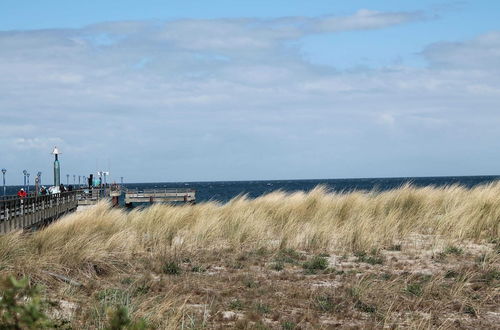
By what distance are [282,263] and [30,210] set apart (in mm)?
17637

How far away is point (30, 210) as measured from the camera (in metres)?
27.6

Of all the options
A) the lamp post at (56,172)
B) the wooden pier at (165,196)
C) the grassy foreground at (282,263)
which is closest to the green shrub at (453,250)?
the grassy foreground at (282,263)

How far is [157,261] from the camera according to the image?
1249cm

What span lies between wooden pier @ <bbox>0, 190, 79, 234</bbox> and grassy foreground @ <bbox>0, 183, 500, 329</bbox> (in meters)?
5.78

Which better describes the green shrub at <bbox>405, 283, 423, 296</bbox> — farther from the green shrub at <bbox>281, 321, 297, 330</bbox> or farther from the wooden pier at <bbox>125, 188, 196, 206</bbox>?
the wooden pier at <bbox>125, 188, 196, 206</bbox>

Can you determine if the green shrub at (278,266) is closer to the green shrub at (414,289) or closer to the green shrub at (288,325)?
the green shrub at (414,289)

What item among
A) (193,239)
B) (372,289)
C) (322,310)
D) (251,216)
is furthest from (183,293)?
(251,216)

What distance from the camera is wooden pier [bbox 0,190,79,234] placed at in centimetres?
2262

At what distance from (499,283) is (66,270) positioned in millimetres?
6864

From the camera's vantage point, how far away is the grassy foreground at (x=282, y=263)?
8914mm

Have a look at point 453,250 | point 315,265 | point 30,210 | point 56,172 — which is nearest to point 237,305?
point 315,265

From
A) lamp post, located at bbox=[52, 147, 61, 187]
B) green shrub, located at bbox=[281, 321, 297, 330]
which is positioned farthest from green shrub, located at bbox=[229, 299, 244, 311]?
lamp post, located at bbox=[52, 147, 61, 187]

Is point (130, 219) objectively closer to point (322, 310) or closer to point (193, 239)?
point (193, 239)

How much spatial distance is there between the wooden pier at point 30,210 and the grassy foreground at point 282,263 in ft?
19.0
